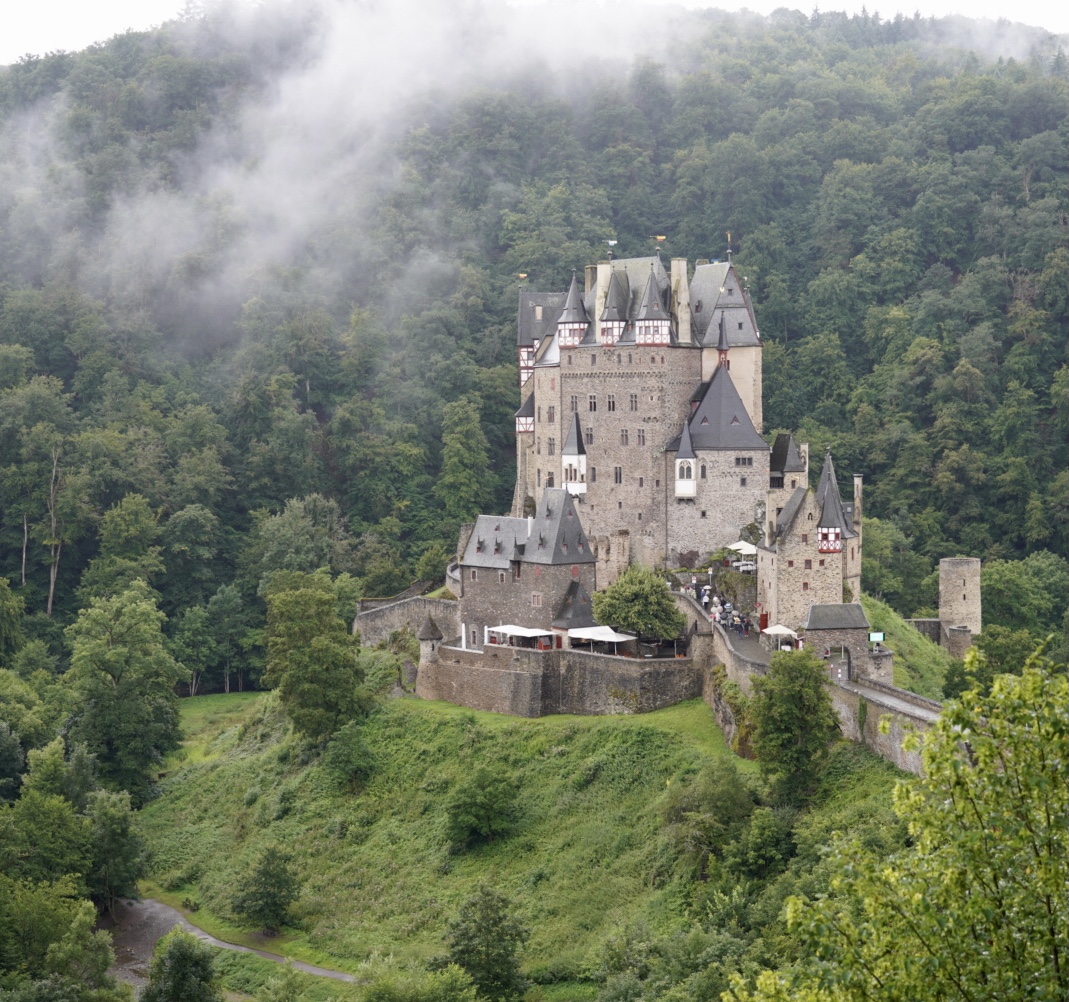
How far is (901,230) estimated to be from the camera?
107625mm

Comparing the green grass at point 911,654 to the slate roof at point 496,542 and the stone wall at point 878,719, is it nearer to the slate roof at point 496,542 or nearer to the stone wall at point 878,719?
the stone wall at point 878,719

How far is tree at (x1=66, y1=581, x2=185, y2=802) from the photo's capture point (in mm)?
64000

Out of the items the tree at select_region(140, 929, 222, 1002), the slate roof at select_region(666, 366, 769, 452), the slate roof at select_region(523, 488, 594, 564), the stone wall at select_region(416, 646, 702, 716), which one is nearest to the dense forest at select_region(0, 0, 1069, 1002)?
the stone wall at select_region(416, 646, 702, 716)

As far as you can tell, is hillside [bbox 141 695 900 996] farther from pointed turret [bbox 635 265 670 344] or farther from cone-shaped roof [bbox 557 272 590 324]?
cone-shaped roof [bbox 557 272 590 324]

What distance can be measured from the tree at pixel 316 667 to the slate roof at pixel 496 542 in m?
5.63

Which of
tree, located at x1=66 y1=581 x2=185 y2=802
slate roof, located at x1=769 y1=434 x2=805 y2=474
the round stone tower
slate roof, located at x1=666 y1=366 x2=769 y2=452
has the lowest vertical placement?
tree, located at x1=66 y1=581 x2=185 y2=802

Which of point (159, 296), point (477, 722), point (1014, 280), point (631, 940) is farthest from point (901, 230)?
point (631, 940)

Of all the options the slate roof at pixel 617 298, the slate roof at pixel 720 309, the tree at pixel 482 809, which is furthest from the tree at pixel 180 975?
the slate roof at pixel 720 309

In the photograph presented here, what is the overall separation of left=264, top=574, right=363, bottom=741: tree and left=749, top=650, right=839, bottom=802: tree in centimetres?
1957

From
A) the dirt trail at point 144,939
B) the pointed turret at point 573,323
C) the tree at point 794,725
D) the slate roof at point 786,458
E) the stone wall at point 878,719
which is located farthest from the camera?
the pointed turret at point 573,323

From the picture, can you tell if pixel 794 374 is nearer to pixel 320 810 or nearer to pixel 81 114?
pixel 320 810

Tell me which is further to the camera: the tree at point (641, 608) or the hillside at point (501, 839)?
the tree at point (641, 608)

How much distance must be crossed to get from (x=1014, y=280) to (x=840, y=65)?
156ft

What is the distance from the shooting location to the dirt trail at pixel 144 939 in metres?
49.8
